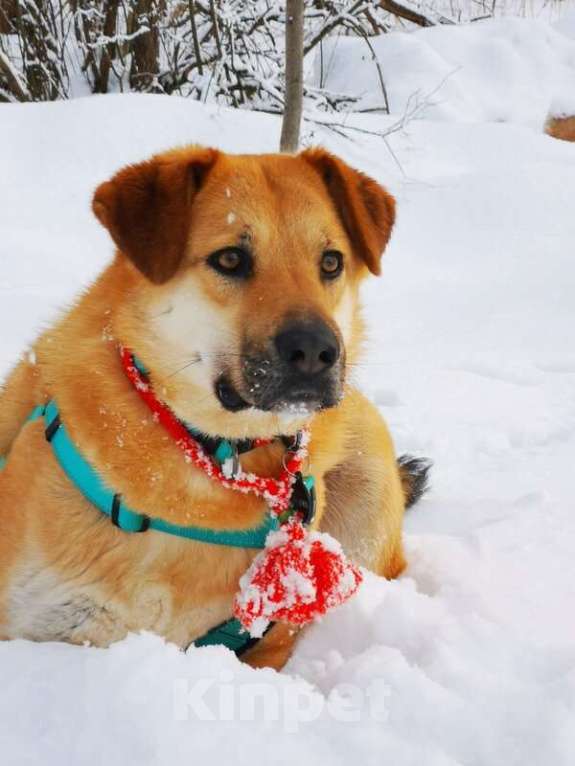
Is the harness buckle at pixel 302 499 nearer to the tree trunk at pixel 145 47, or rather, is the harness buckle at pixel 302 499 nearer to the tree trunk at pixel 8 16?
the tree trunk at pixel 145 47

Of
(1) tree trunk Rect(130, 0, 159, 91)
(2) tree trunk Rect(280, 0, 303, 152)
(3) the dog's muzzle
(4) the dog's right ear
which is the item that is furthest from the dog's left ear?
(1) tree trunk Rect(130, 0, 159, 91)

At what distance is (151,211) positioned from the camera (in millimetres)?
2066

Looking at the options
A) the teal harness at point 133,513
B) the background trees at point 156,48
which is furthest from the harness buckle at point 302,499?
the background trees at point 156,48

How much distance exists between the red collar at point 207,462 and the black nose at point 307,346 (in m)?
0.35

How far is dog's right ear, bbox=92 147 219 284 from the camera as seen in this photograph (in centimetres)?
202

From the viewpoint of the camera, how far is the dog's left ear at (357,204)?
2373mm

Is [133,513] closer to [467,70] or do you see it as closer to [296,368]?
[296,368]

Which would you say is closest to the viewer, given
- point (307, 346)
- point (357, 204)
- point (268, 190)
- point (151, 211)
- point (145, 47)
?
point (307, 346)

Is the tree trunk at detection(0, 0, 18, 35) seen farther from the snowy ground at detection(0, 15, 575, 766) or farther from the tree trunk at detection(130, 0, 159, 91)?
the snowy ground at detection(0, 15, 575, 766)

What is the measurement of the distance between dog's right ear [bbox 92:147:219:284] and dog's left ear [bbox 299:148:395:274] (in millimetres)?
470

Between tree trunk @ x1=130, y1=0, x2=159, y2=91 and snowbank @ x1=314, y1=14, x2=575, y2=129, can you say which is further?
snowbank @ x1=314, y1=14, x2=575, y2=129

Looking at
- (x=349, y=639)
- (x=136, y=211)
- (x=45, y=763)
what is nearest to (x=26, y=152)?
(x=136, y=211)

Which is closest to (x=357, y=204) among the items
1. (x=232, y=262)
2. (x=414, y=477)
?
(x=232, y=262)

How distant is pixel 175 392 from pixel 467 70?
10.7 metres
